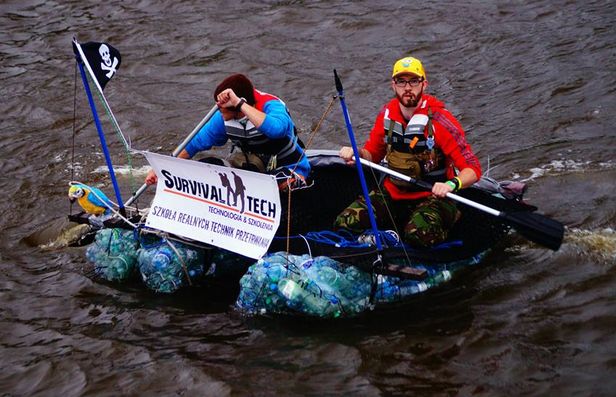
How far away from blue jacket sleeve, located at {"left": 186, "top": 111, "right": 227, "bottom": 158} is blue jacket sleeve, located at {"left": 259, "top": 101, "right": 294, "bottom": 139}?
59 cm

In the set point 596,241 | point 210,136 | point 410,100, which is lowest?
point 596,241

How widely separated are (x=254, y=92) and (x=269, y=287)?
1653mm

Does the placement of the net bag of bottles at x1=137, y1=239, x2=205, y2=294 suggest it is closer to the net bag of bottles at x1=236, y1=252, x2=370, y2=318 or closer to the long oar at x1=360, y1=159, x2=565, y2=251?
the net bag of bottles at x1=236, y1=252, x2=370, y2=318

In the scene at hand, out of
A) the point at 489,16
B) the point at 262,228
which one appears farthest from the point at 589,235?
the point at 489,16

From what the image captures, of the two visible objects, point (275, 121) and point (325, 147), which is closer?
point (275, 121)

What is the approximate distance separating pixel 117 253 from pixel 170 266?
1.96 feet

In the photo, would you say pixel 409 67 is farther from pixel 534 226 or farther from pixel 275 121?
pixel 534 226

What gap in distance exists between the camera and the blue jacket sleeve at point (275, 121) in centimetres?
709

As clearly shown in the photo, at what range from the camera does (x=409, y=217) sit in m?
7.39

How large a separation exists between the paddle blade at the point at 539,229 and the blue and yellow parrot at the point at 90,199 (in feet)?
11.4

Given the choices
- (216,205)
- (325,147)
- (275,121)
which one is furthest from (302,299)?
(325,147)

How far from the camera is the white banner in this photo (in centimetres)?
670

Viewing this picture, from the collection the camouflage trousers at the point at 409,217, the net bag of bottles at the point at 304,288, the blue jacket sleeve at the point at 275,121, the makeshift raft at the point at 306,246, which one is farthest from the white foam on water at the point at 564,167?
the net bag of bottles at the point at 304,288

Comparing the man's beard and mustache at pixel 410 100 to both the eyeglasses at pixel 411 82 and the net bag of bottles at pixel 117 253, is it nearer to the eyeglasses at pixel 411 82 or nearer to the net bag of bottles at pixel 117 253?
the eyeglasses at pixel 411 82
